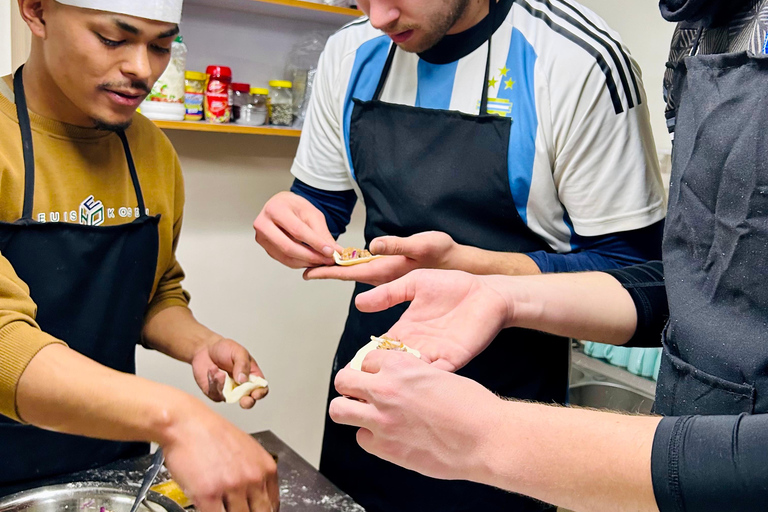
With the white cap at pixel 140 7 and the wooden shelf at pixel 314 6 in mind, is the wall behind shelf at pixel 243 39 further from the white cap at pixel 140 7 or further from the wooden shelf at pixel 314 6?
the white cap at pixel 140 7

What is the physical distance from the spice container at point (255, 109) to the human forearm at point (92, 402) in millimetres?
1482

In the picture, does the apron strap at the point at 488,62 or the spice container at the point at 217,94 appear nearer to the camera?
the apron strap at the point at 488,62

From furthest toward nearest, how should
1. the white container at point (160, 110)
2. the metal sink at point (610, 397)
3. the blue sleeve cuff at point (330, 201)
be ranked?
the metal sink at point (610, 397)
the white container at point (160, 110)
the blue sleeve cuff at point (330, 201)

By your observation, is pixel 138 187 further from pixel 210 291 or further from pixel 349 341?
pixel 210 291

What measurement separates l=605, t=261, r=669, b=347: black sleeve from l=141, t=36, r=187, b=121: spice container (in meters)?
1.56

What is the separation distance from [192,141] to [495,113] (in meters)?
1.41

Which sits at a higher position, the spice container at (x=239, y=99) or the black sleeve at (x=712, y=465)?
the spice container at (x=239, y=99)

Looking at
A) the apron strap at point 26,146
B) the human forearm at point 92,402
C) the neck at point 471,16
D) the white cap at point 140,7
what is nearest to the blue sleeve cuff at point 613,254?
the neck at point 471,16

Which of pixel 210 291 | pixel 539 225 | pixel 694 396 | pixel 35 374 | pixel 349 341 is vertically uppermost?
pixel 539 225

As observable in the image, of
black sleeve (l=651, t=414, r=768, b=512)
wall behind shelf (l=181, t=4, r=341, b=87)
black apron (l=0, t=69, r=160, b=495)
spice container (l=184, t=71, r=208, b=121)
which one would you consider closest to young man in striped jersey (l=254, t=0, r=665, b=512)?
black apron (l=0, t=69, r=160, b=495)

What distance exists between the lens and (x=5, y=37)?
2074mm

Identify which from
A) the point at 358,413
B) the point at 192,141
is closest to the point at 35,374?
the point at 358,413

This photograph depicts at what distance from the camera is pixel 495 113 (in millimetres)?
1435

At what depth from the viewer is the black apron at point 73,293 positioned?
1.29m
